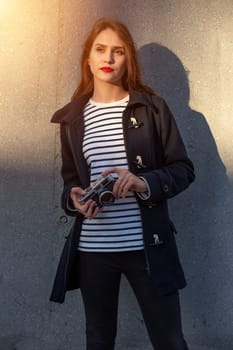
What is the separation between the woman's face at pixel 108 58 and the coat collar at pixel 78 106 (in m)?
0.10

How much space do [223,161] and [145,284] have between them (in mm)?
996

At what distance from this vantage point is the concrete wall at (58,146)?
8.84 feet

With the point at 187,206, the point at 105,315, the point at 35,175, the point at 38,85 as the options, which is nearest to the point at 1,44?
the point at 38,85

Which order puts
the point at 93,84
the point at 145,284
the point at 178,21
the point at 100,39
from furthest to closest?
the point at 178,21
the point at 93,84
the point at 100,39
the point at 145,284

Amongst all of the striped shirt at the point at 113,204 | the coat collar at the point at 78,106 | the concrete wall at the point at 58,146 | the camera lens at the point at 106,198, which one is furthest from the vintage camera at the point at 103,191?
the concrete wall at the point at 58,146

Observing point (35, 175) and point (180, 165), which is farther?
point (35, 175)

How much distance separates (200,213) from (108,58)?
1.04m

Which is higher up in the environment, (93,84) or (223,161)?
(93,84)

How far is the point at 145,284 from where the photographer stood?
1965 mm

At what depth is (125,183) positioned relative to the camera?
1.85m

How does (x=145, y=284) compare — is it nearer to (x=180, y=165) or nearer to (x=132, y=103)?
(x=180, y=165)

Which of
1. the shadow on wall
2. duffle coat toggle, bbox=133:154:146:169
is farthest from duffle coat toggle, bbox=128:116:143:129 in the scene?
the shadow on wall

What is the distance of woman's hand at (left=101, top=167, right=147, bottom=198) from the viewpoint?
1.85 metres

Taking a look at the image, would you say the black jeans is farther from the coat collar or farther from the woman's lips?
the woman's lips
